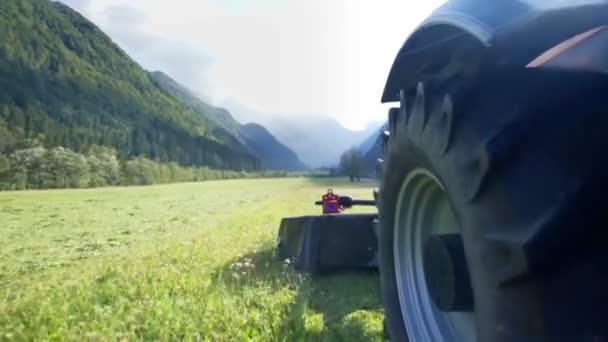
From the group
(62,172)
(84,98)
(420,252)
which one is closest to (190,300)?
(420,252)

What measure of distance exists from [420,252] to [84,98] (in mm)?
127016

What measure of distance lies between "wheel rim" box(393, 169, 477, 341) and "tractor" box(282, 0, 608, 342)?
309 mm

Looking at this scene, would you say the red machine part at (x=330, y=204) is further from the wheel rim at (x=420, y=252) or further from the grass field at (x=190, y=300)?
the wheel rim at (x=420, y=252)

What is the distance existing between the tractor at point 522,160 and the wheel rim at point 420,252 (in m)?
0.31

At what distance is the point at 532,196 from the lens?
3.26ft

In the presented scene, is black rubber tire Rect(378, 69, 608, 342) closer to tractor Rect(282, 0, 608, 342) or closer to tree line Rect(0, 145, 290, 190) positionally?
tractor Rect(282, 0, 608, 342)

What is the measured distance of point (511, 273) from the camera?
983 mm

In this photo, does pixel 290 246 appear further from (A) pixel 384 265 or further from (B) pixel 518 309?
(B) pixel 518 309

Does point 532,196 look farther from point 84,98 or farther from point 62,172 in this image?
point 84,98

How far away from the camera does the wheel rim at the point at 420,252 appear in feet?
5.96

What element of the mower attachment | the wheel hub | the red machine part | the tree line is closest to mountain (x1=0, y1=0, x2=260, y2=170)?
the tree line

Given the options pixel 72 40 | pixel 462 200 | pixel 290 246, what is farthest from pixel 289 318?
pixel 72 40

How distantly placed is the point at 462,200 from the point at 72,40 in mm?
149950

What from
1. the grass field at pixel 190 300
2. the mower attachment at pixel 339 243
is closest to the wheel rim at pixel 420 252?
the grass field at pixel 190 300
